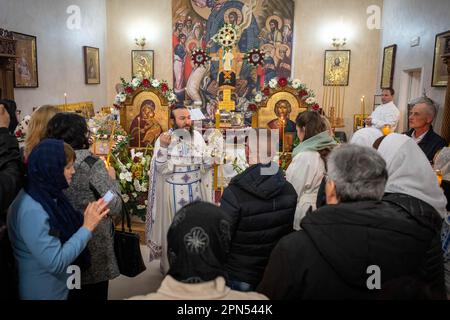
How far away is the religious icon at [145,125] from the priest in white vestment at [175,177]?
1.90 meters

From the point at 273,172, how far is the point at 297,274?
773 mm

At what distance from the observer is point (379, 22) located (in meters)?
10.6

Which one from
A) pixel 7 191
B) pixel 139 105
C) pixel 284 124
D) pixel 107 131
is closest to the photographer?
pixel 7 191

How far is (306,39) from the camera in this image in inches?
431

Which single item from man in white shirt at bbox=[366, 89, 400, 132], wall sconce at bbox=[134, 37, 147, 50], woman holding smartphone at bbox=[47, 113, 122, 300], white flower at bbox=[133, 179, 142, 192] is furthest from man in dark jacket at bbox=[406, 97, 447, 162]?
wall sconce at bbox=[134, 37, 147, 50]

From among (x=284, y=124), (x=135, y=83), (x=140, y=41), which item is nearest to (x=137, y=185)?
(x=135, y=83)

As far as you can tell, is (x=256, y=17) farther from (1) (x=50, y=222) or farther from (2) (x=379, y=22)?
(1) (x=50, y=222)

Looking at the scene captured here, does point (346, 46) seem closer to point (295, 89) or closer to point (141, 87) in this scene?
point (295, 89)

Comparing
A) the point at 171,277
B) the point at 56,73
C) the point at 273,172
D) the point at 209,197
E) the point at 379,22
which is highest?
the point at 379,22

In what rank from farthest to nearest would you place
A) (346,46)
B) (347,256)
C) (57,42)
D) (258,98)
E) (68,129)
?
(346,46) → (57,42) → (258,98) → (68,129) → (347,256)

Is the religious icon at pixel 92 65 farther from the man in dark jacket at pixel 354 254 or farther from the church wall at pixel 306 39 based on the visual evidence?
the man in dark jacket at pixel 354 254

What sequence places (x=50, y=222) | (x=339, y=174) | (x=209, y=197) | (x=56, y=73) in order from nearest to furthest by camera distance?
(x=339, y=174)
(x=50, y=222)
(x=209, y=197)
(x=56, y=73)

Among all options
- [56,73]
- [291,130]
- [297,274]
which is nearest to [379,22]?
[291,130]

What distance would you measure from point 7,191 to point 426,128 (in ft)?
14.5
